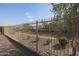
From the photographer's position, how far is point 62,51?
1888mm

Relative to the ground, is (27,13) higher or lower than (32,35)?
higher

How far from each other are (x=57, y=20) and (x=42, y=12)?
0.19 meters

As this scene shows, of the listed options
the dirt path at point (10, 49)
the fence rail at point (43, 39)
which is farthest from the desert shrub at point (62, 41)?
the dirt path at point (10, 49)

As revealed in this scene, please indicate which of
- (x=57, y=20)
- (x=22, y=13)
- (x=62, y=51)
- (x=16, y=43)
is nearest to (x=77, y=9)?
(x=57, y=20)

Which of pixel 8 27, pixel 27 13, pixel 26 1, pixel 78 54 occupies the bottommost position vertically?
pixel 78 54

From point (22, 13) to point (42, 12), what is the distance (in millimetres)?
228

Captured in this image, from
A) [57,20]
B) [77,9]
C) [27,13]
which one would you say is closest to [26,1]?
[27,13]

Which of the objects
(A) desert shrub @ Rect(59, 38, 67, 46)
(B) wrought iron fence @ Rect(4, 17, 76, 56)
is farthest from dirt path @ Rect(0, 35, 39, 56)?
(A) desert shrub @ Rect(59, 38, 67, 46)

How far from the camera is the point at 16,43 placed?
6.16 ft

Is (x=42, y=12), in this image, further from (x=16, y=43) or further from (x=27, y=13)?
(x=16, y=43)

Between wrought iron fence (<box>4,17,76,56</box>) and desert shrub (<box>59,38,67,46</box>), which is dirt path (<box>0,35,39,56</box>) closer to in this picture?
A: wrought iron fence (<box>4,17,76,56</box>)

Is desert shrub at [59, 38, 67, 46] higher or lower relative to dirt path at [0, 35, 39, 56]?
higher

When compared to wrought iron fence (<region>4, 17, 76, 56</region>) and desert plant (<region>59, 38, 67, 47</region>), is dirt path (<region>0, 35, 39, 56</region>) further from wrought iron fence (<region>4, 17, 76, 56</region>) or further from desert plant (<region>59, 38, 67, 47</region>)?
desert plant (<region>59, 38, 67, 47</region>)

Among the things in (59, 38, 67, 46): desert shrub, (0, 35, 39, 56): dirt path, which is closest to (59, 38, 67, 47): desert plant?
(59, 38, 67, 46): desert shrub
